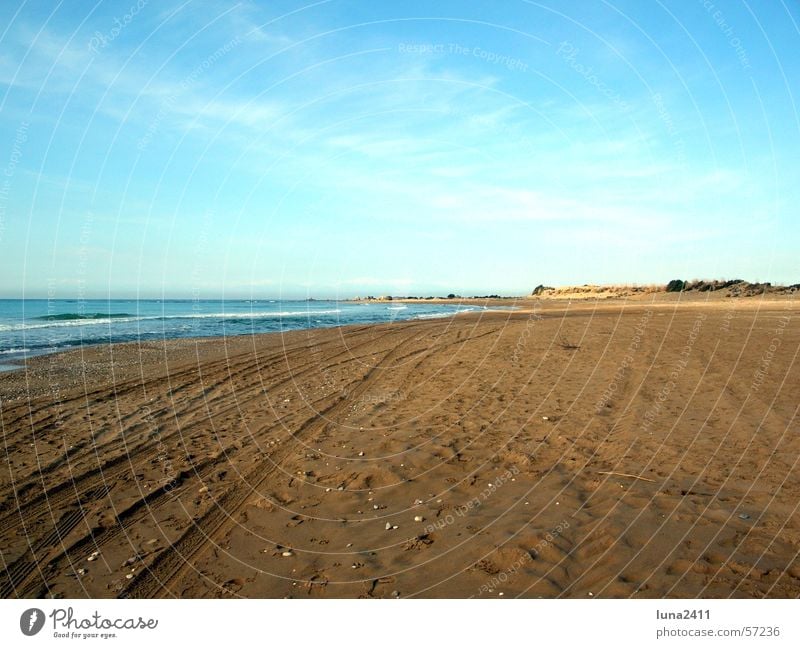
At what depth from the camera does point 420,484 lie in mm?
7637

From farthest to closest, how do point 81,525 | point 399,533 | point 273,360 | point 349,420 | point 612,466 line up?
1. point 273,360
2. point 349,420
3. point 612,466
4. point 81,525
5. point 399,533

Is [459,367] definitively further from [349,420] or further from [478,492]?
[478,492]

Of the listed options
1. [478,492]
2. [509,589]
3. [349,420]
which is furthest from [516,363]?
[509,589]

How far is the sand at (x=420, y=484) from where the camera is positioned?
523 centimetres

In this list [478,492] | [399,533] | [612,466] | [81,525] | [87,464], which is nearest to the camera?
[399,533]

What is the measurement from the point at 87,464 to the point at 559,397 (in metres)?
10.1

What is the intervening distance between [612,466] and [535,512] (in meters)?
2.17

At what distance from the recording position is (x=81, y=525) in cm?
665

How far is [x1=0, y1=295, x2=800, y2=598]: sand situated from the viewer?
5.23 m

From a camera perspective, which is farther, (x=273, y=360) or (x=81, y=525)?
(x=273, y=360)

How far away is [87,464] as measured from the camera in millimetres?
8922

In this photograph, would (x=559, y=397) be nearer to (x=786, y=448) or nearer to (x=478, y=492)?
(x=786, y=448)

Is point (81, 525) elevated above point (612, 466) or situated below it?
below

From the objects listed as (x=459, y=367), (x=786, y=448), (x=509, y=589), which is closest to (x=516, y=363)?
(x=459, y=367)
